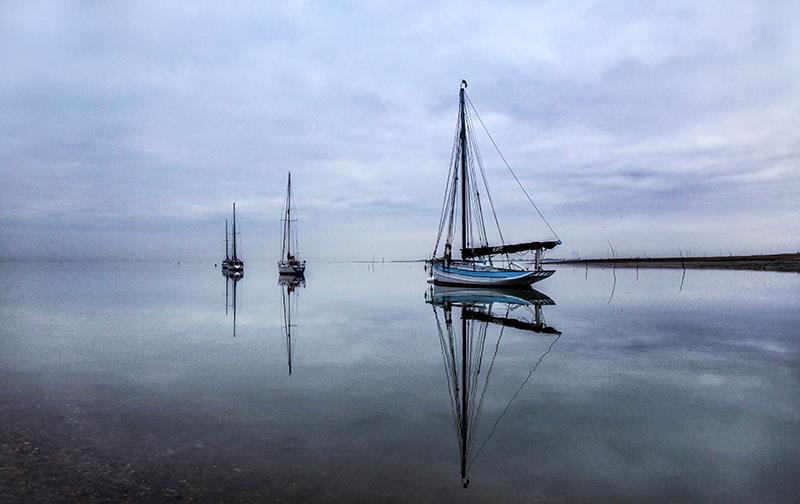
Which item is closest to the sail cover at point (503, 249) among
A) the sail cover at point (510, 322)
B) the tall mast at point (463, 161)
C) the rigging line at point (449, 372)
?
the tall mast at point (463, 161)

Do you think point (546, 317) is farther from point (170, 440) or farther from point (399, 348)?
point (170, 440)

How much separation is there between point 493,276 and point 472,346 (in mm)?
33905

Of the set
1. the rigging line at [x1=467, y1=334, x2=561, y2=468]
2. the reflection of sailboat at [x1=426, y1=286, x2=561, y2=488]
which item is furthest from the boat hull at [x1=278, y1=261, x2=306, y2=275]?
the rigging line at [x1=467, y1=334, x2=561, y2=468]

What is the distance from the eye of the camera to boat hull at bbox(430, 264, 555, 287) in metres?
52.1

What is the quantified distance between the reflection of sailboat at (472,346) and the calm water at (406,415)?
97 millimetres

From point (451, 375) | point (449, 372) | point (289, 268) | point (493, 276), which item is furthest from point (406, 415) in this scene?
point (289, 268)

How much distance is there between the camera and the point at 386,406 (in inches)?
462

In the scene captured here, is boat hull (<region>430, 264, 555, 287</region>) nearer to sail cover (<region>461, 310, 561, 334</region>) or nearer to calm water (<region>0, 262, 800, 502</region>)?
sail cover (<region>461, 310, 561, 334</region>)

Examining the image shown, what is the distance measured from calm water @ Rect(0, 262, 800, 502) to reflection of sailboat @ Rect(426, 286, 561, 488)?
97mm

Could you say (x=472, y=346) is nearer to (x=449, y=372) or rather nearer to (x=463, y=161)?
(x=449, y=372)

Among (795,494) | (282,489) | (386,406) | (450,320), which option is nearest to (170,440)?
(282,489)

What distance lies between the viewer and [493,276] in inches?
2088

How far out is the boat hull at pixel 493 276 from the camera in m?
52.1

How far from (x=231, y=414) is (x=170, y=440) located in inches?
71.7
